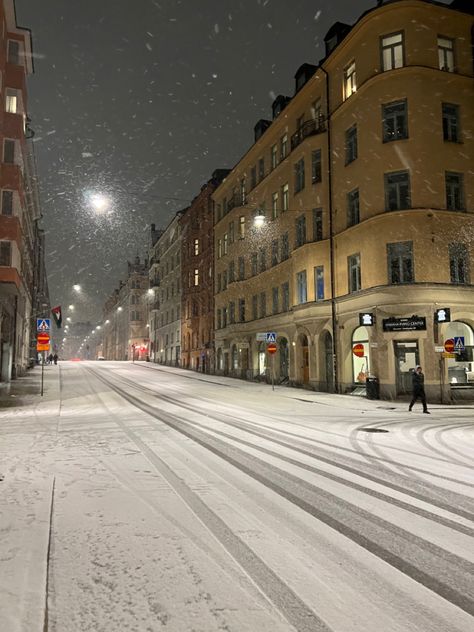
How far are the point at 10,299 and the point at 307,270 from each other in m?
17.3

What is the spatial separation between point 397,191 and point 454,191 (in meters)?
2.66

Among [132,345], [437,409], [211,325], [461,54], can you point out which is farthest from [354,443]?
[132,345]

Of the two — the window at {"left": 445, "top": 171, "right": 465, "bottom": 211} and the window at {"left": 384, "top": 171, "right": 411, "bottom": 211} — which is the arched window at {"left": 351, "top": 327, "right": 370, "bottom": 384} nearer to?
the window at {"left": 384, "top": 171, "right": 411, "bottom": 211}

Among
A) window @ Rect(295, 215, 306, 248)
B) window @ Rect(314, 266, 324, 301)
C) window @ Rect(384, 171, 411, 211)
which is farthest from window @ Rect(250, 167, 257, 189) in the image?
window @ Rect(384, 171, 411, 211)

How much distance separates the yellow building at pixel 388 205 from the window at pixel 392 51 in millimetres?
47

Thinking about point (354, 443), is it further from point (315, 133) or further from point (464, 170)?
point (315, 133)

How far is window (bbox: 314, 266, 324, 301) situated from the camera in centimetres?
2778

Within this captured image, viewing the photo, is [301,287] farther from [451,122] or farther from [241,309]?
[241,309]

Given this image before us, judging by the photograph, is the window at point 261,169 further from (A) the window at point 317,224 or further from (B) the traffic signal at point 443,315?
(B) the traffic signal at point 443,315

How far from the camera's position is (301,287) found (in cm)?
2947

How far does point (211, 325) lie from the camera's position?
49.0 meters

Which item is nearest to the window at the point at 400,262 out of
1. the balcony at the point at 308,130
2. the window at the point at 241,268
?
the balcony at the point at 308,130

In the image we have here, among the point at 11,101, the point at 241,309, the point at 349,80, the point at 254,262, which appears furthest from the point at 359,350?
the point at 11,101

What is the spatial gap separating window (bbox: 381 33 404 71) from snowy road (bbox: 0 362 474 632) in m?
19.6
